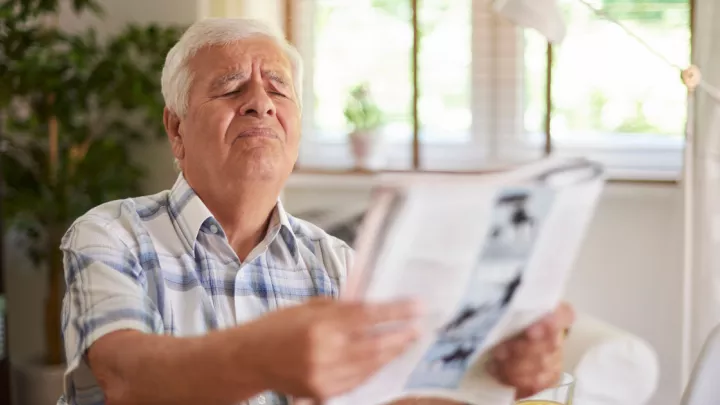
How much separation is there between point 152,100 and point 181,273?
156 cm

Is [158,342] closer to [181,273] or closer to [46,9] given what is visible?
[181,273]

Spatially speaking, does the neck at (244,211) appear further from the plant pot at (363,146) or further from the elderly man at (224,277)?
the plant pot at (363,146)

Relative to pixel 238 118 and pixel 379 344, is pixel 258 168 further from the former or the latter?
pixel 379 344

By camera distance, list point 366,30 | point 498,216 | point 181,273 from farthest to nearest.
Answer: point 366,30 → point 181,273 → point 498,216

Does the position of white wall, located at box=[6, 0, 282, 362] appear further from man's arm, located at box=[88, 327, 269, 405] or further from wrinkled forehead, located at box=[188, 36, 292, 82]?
man's arm, located at box=[88, 327, 269, 405]

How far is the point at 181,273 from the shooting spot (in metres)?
1.23

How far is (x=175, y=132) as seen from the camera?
1.40m

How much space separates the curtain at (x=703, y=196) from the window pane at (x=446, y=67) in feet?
2.62

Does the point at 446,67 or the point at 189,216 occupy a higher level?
the point at 446,67

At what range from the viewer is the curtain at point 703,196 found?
84.7 inches

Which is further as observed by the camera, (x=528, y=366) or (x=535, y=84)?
(x=535, y=84)

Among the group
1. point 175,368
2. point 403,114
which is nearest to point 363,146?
point 403,114

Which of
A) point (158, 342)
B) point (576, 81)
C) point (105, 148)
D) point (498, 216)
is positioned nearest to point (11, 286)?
point (105, 148)

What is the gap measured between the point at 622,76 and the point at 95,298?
6.75 feet
